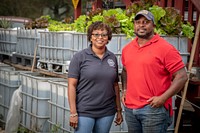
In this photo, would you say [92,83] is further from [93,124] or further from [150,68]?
[150,68]

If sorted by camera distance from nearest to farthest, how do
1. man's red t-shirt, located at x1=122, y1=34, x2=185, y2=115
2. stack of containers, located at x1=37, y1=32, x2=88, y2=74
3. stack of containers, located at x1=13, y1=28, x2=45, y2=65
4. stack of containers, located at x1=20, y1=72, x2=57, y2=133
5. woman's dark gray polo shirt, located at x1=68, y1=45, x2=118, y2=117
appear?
man's red t-shirt, located at x1=122, y1=34, x2=185, y2=115 → woman's dark gray polo shirt, located at x1=68, y1=45, x2=118, y2=117 → stack of containers, located at x1=37, y1=32, x2=88, y2=74 → stack of containers, located at x1=20, y1=72, x2=57, y2=133 → stack of containers, located at x1=13, y1=28, x2=45, y2=65

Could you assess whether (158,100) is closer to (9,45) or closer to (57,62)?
(57,62)

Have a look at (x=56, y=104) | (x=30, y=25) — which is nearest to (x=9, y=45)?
(x=30, y=25)

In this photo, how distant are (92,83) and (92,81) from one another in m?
0.02

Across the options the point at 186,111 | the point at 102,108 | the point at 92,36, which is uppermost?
the point at 92,36

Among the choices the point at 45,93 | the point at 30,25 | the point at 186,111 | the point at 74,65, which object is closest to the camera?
the point at 74,65

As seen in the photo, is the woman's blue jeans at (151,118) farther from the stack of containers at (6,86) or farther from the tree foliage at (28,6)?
the tree foliage at (28,6)

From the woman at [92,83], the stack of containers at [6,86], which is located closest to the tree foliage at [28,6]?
the stack of containers at [6,86]

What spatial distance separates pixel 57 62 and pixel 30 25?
288 centimetres

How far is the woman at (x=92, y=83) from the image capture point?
439cm

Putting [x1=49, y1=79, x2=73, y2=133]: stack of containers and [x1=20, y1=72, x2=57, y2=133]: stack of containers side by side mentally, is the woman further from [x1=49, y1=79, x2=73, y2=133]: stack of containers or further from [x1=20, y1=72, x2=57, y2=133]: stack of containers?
[x1=20, y1=72, x2=57, y2=133]: stack of containers

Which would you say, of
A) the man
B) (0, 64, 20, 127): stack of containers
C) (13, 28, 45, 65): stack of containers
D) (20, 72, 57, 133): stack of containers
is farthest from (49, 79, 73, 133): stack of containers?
the man

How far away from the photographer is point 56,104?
6.68m

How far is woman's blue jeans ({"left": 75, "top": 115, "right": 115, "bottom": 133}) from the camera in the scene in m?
4.43
